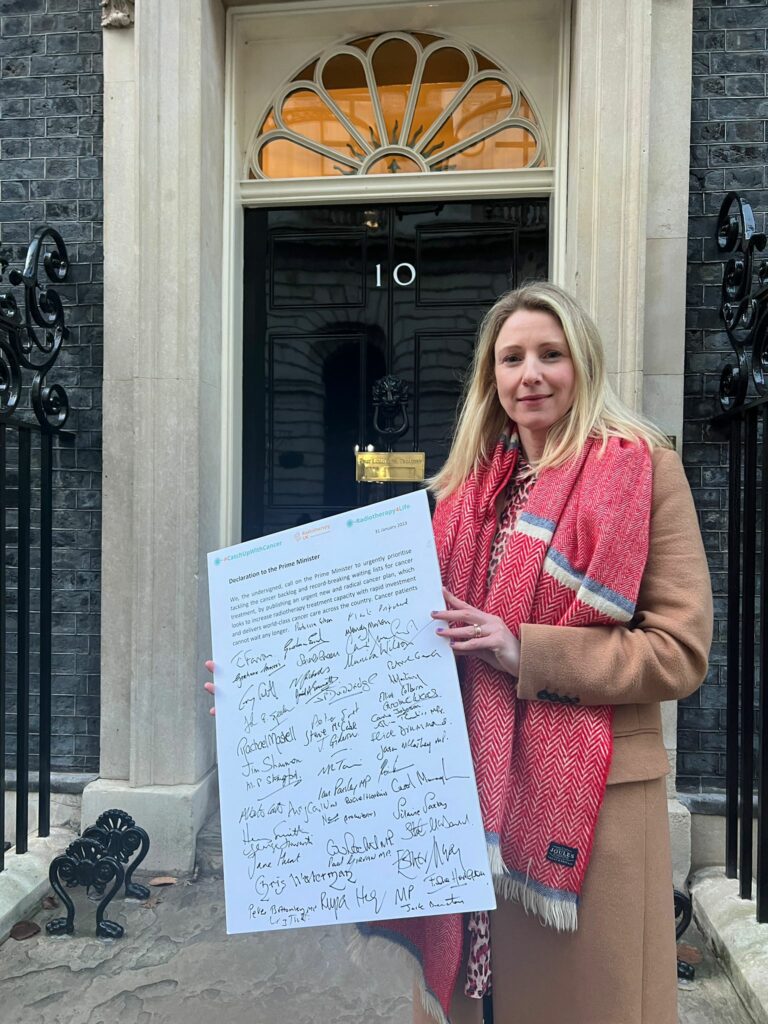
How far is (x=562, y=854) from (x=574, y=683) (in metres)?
0.33

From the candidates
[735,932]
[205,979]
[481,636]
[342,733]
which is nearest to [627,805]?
[481,636]

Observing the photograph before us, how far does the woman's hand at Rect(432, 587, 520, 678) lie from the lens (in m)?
1.35

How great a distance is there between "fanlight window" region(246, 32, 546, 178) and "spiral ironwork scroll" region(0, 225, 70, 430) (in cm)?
115

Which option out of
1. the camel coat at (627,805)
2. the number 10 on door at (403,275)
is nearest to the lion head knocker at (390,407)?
the number 10 on door at (403,275)

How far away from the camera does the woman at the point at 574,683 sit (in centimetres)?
135

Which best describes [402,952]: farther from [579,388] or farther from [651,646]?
[579,388]

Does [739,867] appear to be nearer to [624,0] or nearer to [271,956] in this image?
[271,956]

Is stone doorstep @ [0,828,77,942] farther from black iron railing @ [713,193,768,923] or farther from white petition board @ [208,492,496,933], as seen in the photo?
black iron railing @ [713,193,768,923]

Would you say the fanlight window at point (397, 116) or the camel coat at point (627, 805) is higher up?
the fanlight window at point (397, 116)

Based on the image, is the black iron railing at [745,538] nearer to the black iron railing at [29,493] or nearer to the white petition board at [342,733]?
the white petition board at [342,733]

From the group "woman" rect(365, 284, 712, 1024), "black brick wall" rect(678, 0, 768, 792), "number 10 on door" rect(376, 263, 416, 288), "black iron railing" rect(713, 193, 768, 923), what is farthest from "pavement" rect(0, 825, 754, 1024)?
"number 10 on door" rect(376, 263, 416, 288)

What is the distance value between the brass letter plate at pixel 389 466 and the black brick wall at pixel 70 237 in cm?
134

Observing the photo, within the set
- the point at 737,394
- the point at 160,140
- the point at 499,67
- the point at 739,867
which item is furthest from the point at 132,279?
the point at 739,867

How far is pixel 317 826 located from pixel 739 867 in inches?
93.7
